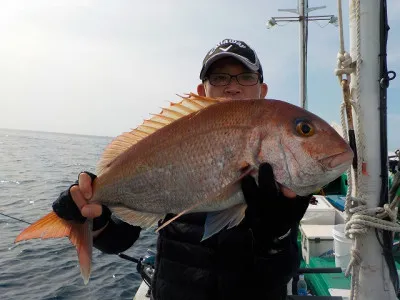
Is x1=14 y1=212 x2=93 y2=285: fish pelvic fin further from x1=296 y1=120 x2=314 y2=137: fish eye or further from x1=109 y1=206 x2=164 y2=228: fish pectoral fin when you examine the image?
x1=296 y1=120 x2=314 y2=137: fish eye

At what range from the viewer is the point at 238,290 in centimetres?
244

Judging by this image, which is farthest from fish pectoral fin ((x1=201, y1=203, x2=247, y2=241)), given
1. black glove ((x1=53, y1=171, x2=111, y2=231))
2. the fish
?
black glove ((x1=53, y1=171, x2=111, y2=231))

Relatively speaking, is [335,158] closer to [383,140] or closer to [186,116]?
[186,116]

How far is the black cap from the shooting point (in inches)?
111

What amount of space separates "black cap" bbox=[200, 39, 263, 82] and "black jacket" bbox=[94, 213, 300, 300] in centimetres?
129

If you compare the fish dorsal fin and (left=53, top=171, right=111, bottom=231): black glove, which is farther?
(left=53, top=171, right=111, bottom=231): black glove

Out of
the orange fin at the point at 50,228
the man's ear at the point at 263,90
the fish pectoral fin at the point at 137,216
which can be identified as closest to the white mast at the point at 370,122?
the man's ear at the point at 263,90

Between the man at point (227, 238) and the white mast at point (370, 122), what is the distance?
0.71m

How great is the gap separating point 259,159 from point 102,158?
1.12m

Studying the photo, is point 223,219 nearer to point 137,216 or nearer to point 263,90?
point 137,216

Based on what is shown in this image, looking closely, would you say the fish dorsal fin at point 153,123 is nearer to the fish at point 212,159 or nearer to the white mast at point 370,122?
the fish at point 212,159

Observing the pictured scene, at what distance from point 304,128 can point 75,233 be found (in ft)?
5.48

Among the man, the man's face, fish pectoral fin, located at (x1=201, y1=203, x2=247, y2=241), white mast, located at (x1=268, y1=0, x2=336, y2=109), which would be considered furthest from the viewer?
white mast, located at (x1=268, y1=0, x2=336, y2=109)

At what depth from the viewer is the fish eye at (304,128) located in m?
1.87
